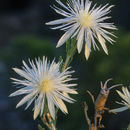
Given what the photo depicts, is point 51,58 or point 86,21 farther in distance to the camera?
point 51,58

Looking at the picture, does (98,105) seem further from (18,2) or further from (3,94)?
(18,2)

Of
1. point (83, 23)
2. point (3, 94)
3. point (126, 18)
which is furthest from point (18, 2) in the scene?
point (83, 23)

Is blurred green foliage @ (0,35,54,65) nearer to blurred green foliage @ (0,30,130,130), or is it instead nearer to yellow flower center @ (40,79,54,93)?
blurred green foliage @ (0,30,130,130)

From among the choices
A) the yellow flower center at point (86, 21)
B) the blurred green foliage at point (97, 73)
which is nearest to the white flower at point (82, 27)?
the yellow flower center at point (86, 21)

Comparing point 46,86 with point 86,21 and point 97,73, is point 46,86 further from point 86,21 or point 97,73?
point 97,73

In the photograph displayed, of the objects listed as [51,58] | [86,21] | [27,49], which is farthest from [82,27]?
[27,49]

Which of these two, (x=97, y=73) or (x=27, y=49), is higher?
(x=27, y=49)

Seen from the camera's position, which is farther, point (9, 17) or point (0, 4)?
point (0, 4)

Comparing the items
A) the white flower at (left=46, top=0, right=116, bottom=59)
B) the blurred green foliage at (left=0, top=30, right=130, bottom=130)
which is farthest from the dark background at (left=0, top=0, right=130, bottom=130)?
the white flower at (left=46, top=0, right=116, bottom=59)

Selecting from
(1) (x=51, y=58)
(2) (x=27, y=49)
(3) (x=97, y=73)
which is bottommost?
(3) (x=97, y=73)
